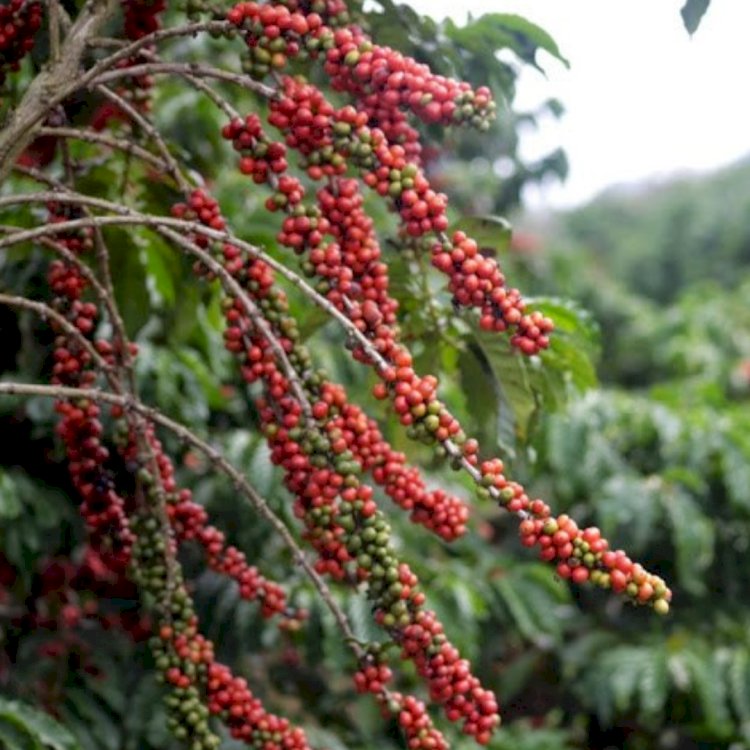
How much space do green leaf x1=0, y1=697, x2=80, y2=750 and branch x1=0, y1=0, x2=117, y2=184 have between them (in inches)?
29.1

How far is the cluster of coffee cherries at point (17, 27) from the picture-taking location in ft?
4.79

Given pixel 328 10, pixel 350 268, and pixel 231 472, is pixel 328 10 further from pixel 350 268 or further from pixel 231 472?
pixel 231 472

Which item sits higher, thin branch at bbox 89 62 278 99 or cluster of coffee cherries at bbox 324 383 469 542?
thin branch at bbox 89 62 278 99

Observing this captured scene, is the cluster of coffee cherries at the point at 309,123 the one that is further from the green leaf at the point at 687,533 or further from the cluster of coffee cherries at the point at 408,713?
the green leaf at the point at 687,533

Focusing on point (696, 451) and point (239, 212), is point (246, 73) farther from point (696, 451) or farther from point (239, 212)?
point (696, 451)

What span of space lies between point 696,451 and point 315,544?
2.48 m

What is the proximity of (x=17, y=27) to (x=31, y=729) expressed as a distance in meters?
0.90

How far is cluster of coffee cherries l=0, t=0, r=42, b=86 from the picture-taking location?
1460 millimetres

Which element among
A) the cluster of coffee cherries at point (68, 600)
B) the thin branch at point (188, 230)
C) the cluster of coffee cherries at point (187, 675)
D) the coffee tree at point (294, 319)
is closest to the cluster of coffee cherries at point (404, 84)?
the coffee tree at point (294, 319)

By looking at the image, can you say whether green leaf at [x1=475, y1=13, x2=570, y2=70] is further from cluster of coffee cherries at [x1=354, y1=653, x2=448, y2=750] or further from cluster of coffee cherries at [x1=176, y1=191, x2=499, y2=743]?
cluster of coffee cherries at [x1=354, y1=653, x2=448, y2=750]

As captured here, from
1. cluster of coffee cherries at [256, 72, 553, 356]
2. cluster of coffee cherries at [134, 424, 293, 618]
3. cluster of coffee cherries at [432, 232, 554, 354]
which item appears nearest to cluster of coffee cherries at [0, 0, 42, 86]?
cluster of coffee cherries at [256, 72, 553, 356]

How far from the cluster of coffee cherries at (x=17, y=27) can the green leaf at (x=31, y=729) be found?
2.77 ft

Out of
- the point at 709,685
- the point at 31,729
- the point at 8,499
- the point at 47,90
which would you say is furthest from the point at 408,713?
the point at 709,685

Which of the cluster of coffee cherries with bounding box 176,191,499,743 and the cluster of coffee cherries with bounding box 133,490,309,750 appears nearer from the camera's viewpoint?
the cluster of coffee cherries with bounding box 176,191,499,743
